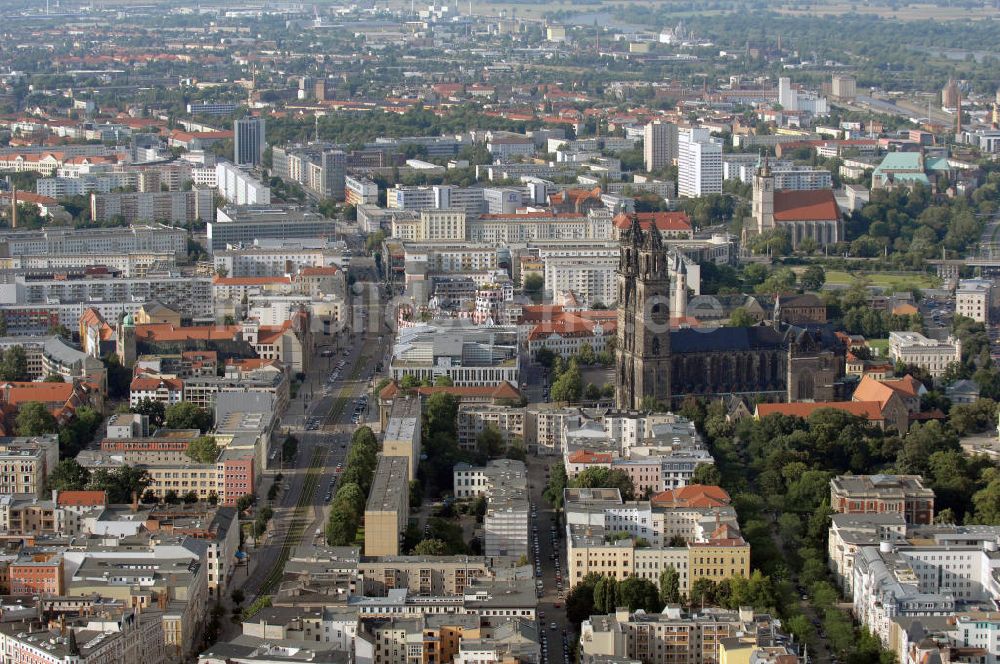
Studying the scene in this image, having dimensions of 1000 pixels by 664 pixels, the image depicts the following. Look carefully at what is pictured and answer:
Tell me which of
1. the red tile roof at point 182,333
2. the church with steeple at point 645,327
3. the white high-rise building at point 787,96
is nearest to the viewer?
the church with steeple at point 645,327

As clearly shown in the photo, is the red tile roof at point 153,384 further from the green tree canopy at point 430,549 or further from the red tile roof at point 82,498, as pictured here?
the green tree canopy at point 430,549

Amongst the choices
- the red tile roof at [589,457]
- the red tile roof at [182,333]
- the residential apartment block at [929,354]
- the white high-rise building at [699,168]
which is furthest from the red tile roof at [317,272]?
the white high-rise building at [699,168]

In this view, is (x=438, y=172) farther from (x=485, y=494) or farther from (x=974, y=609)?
(x=974, y=609)

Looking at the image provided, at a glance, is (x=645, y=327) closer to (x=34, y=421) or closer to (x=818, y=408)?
(x=818, y=408)

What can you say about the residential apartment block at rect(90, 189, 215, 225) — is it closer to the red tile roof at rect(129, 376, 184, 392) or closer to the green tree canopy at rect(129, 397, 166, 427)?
the red tile roof at rect(129, 376, 184, 392)

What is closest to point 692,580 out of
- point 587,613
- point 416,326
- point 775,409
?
point 587,613
